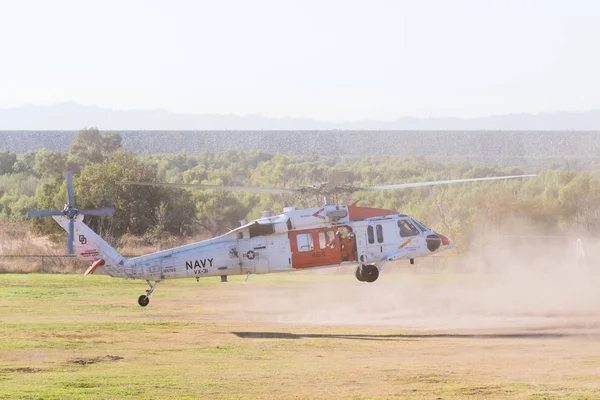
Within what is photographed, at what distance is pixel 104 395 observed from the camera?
86.1 feet

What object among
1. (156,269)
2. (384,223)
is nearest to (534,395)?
(384,223)

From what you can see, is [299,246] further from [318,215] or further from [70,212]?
[70,212]

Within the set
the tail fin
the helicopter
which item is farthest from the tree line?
the helicopter

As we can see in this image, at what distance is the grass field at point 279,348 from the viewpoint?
27.7 meters

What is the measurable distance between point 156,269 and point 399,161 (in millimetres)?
110369

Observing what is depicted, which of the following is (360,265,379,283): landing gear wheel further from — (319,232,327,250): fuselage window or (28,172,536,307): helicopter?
(319,232,327,250): fuselage window

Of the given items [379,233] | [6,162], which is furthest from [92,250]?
[6,162]

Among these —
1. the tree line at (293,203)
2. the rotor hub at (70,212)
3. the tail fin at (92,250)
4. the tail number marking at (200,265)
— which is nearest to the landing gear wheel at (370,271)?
the tail number marking at (200,265)

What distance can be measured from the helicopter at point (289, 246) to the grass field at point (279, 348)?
196 cm

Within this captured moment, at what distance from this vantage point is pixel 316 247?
3756cm

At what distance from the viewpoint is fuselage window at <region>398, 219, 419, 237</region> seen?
38094mm

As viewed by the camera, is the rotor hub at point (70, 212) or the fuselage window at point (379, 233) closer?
the fuselage window at point (379, 233)

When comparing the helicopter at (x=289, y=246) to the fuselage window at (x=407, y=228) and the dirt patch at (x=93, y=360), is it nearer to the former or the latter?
the fuselage window at (x=407, y=228)

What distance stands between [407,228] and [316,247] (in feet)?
9.41
